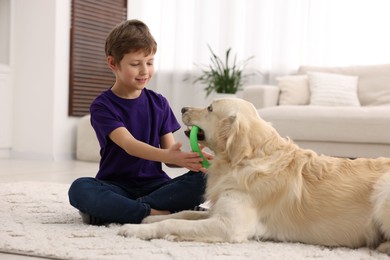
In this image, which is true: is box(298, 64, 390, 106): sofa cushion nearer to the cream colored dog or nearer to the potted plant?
→ the potted plant

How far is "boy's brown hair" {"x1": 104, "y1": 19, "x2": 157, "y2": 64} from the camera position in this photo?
2342 mm

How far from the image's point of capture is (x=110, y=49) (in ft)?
7.94

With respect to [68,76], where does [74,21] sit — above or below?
above

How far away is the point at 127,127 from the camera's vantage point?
2393 mm

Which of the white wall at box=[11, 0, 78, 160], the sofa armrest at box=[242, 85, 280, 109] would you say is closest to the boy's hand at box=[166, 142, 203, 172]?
the sofa armrest at box=[242, 85, 280, 109]

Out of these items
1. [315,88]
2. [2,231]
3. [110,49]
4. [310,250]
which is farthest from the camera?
[315,88]

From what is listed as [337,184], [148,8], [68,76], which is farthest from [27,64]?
[337,184]

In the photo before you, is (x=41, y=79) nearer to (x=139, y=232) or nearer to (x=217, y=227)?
(x=139, y=232)

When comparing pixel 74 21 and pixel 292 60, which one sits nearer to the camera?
pixel 74 21

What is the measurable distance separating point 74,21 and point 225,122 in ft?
13.6

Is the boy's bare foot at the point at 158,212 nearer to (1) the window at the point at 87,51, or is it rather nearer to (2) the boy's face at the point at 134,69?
(2) the boy's face at the point at 134,69

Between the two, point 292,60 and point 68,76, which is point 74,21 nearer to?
point 68,76

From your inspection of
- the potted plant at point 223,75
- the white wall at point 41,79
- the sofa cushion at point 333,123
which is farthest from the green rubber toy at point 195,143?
the potted plant at point 223,75

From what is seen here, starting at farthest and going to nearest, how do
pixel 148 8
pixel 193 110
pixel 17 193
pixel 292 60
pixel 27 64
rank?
pixel 148 8, pixel 292 60, pixel 27 64, pixel 17 193, pixel 193 110
